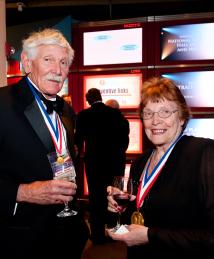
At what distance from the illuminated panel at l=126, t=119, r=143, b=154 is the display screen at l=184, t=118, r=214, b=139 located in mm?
646

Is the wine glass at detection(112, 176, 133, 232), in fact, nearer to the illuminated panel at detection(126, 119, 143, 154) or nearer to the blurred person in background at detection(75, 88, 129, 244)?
the blurred person in background at detection(75, 88, 129, 244)

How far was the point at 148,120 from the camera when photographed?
198 centimetres

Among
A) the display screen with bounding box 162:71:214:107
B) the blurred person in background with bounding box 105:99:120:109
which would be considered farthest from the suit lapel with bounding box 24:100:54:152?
the display screen with bounding box 162:71:214:107

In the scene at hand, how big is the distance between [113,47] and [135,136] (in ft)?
4.08

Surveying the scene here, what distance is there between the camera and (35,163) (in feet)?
6.09

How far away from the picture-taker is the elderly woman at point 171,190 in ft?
5.58

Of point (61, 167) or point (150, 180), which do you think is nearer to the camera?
point (61, 167)

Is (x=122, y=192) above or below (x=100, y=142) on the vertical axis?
above

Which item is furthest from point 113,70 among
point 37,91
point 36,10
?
point 36,10

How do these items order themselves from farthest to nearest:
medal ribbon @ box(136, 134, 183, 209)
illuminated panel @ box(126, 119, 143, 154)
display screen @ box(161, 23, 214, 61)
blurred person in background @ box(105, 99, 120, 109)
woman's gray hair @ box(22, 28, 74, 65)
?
illuminated panel @ box(126, 119, 143, 154)
blurred person in background @ box(105, 99, 120, 109)
display screen @ box(161, 23, 214, 61)
woman's gray hair @ box(22, 28, 74, 65)
medal ribbon @ box(136, 134, 183, 209)

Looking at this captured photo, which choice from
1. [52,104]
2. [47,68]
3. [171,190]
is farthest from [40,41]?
[171,190]

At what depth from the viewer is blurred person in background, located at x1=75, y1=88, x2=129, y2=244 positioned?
473 centimetres

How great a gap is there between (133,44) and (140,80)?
1.60 feet

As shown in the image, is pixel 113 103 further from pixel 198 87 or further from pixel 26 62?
pixel 26 62
